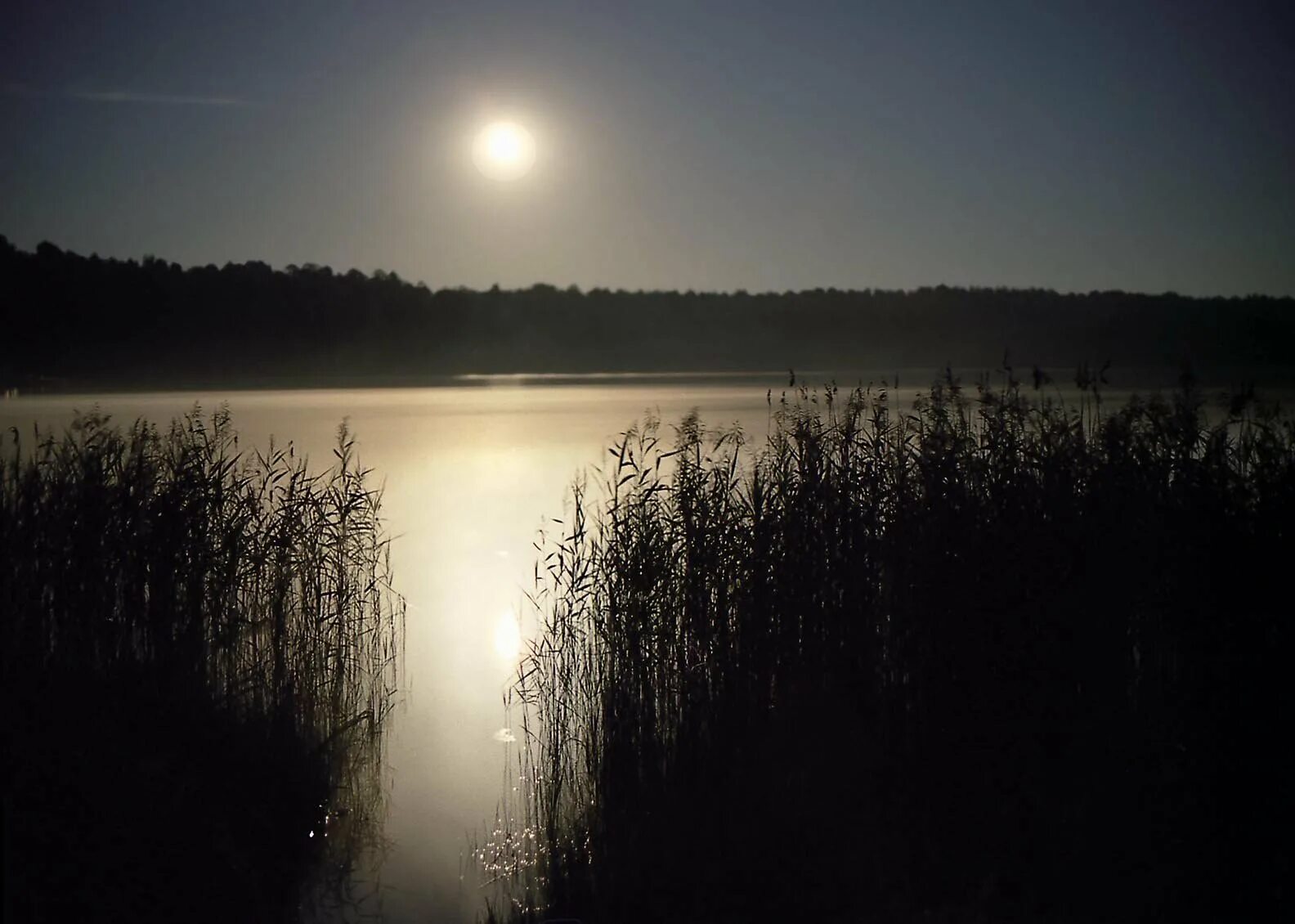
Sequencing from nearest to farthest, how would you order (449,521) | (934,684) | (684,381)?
(934,684), (449,521), (684,381)

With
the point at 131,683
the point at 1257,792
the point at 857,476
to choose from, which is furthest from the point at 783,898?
the point at 131,683

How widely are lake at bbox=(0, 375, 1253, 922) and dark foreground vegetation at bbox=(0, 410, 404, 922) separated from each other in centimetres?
34

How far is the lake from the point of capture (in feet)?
20.7

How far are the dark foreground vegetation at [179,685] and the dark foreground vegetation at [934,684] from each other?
4.16ft

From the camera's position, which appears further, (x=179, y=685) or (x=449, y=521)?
(x=449, y=521)

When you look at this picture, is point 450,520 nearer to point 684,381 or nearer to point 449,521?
point 449,521

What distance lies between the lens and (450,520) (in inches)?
639

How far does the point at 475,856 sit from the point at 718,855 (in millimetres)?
1507

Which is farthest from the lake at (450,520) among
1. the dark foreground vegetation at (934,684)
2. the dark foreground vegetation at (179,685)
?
the dark foreground vegetation at (934,684)

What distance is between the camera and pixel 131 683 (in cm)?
640

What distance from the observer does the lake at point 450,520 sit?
6305mm

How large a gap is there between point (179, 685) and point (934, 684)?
4730mm

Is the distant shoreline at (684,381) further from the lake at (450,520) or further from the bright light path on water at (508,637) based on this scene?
the bright light path on water at (508,637)

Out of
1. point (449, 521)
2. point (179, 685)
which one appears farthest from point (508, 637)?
point (449, 521)
